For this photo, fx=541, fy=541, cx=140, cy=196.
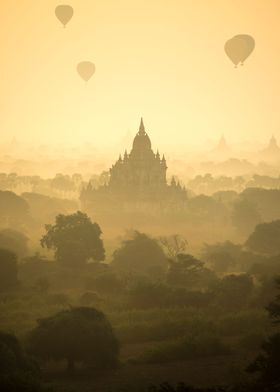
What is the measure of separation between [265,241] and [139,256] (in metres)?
17.9

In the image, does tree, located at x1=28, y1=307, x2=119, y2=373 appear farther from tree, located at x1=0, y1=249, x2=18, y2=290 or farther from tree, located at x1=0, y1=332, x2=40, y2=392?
tree, located at x1=0, y1=249, x2=18, y2=290

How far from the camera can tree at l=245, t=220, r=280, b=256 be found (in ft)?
230

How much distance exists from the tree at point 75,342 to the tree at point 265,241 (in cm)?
3850

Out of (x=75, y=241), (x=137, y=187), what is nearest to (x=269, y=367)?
(x=75, y=241)

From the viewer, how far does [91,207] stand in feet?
330

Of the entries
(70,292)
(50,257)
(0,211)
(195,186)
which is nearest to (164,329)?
(70,292)

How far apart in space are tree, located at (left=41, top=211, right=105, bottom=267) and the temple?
37078mm

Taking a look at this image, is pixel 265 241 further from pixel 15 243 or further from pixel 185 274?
pixel 15 243

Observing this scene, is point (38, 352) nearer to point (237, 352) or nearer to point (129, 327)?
point (129, 327)

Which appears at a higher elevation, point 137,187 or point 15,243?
point 137,187

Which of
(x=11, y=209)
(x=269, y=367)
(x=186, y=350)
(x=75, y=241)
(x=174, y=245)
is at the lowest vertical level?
(x=269, y=367)

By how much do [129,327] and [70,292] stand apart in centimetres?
1235

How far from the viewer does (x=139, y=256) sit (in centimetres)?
6275

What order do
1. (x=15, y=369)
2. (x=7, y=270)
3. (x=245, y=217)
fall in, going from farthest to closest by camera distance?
(x=245, y=217)
(x=7, y=270)
(x=15, y=369)
